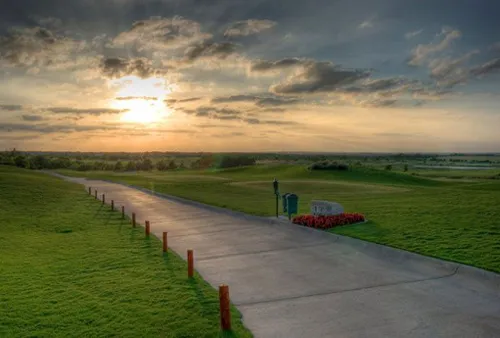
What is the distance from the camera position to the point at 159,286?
33.5ft

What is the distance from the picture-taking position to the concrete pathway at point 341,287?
7.59m

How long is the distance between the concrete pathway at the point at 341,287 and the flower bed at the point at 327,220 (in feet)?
3.02

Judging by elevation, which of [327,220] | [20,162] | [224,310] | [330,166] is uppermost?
[20,162]

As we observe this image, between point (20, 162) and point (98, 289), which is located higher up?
point (20, 162)

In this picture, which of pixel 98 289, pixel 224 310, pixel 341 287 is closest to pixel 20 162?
pixel 98 289

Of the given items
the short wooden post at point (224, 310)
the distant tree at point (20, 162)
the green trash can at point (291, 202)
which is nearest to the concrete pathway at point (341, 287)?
the short wooden post at point (224, 310)

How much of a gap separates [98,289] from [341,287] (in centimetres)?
581

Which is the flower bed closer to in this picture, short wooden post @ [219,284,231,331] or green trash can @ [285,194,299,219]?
green trash can @ [285,194,299,219]

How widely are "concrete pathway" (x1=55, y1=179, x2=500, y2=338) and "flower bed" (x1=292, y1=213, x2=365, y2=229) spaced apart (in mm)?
919

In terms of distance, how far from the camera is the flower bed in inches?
709

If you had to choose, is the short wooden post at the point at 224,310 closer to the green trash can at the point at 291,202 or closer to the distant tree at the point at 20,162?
the green trash can at the point at 291,202

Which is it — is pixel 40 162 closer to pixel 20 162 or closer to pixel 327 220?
pixel 20 162

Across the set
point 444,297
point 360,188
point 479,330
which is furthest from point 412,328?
point 360,188

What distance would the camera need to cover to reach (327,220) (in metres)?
18.2
